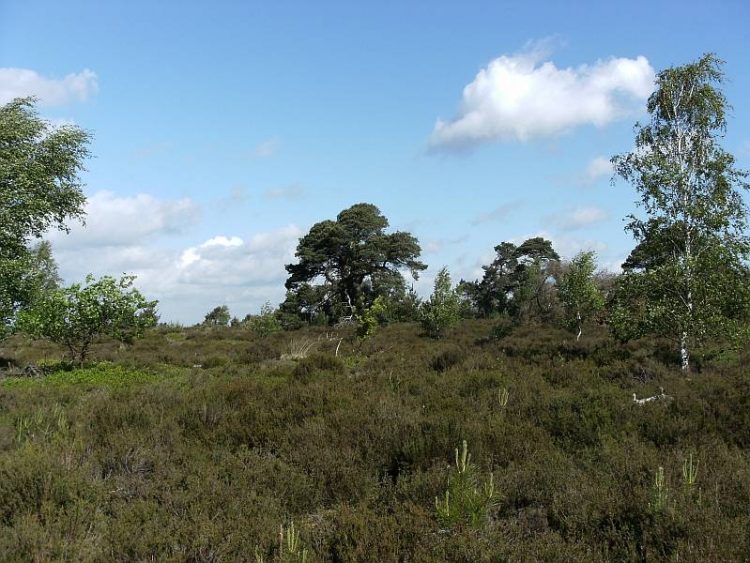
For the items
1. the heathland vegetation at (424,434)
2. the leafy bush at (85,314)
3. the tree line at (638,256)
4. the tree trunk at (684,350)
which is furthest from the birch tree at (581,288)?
the leafy bush at (85,314)

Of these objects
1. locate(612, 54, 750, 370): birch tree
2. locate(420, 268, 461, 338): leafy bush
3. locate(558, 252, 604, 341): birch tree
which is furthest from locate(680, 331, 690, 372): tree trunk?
locate(420, 268, 461, 338): leafy bush

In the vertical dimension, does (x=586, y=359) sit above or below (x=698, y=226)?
below

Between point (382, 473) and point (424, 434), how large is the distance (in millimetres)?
804

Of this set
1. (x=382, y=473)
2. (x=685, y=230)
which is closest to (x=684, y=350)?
(x=685, y=230)

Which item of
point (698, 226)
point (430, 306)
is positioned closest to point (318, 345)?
point (430, 306)

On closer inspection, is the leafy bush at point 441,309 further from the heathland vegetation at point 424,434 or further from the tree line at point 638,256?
the heathland vegetation at point 424,434

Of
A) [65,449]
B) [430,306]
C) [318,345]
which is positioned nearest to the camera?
[65,449]

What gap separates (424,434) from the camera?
6445 mm

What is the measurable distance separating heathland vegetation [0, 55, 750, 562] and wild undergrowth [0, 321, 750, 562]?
3 centimetres

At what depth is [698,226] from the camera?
1283cm

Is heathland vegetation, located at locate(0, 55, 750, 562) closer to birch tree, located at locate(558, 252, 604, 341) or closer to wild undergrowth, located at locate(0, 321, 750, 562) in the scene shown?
wild undergrowth, located at locate(0, 321, 750, 562)

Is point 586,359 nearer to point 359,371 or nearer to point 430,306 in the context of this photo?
point 359,371

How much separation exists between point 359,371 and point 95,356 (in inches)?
481

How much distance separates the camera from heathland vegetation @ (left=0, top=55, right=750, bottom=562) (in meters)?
4.14
